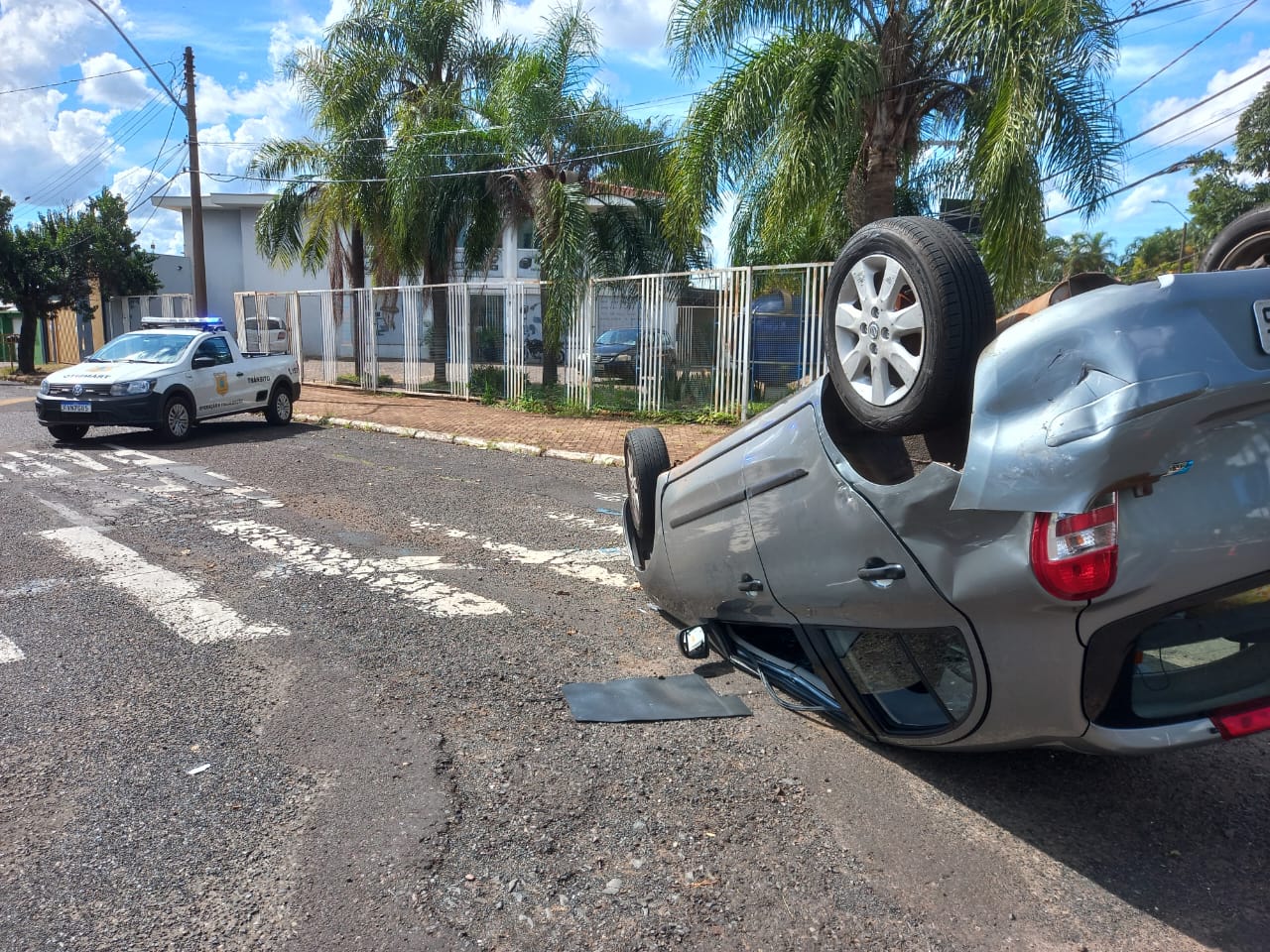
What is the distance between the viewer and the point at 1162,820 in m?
3.08

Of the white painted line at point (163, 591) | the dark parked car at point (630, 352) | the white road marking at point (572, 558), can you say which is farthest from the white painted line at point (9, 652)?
the dark parked car at point (630, 352)

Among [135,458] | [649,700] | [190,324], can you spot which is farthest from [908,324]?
[190,324]

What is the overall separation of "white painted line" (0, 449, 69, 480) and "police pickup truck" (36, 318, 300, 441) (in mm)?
1114

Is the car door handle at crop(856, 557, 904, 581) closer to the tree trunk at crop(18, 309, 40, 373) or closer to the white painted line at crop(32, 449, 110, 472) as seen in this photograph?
the white painted line at crop(32, 449, 110, 472)

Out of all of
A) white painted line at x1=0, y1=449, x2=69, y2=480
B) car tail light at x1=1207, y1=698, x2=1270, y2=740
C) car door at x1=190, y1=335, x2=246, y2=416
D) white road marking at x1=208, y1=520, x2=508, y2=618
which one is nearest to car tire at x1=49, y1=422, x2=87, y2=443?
white painted line at x1=0, y1=449, x2=69, y2=480

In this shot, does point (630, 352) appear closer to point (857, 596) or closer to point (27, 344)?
point (857, 596)

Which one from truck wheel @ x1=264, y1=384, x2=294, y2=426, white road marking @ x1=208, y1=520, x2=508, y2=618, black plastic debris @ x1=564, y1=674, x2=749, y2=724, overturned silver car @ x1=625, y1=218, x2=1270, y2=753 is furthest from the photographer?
truck wheel @ x1=264, y1=384, x2=294, y2=426

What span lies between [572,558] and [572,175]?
491 inches

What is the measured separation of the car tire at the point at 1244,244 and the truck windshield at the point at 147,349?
41.2 feet

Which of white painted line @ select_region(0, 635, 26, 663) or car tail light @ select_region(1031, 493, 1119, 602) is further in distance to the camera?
white painted line @ select_region(0, 635, 26, 663)

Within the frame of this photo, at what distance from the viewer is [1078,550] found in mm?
2312

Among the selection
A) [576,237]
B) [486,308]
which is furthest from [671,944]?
[486,308]

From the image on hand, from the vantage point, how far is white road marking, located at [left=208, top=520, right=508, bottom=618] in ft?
17.8

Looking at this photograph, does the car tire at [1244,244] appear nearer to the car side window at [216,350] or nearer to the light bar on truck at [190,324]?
the car side window at [216,350]
